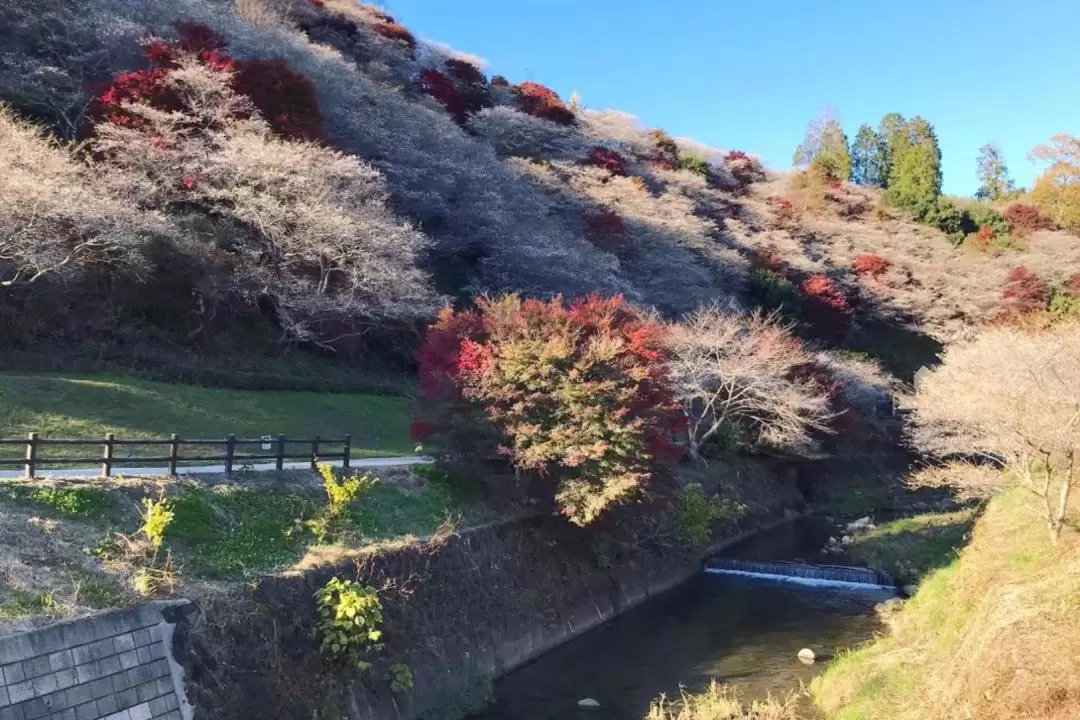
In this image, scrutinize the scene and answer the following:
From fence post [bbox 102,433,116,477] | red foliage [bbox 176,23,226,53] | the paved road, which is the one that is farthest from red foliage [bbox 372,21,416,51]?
fence post [bbox 102,433,116,477]

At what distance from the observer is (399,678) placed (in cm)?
1255

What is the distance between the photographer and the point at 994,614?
11.1m

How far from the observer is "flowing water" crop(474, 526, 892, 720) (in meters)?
14.6

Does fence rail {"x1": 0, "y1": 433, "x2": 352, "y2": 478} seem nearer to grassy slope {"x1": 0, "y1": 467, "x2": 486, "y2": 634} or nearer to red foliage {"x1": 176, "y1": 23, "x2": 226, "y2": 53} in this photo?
grassy slope {"x1": 0, "y1": 467, "x2": 486, "y2": 634}

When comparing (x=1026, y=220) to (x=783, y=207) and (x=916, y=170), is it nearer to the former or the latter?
(x=916, y=170)

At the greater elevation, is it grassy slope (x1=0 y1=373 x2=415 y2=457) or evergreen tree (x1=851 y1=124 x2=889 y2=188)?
evergreen tree (x1=851 y1=124 x2=889 y2=188)

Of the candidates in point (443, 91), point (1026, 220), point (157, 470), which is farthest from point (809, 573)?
point (1026, 220)

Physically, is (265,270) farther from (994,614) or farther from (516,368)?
(994,614)

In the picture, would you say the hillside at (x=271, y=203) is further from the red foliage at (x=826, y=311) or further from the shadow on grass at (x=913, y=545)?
the shadow on grass at (x=913, y=545)

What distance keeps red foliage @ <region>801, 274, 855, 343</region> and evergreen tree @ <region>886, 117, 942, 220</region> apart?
19507mm

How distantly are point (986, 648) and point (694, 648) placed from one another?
27.4 ft

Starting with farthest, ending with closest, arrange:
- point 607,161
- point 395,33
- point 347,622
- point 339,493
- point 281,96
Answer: point 395,33, point 607,161, point 281,96, point 339,493, point 347,622

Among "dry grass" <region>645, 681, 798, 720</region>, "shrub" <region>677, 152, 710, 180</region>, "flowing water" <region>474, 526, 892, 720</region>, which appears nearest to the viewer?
"dry grass" <region>645, 681, 798, 720</region>

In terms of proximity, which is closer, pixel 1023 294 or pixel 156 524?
pixel 156 524
